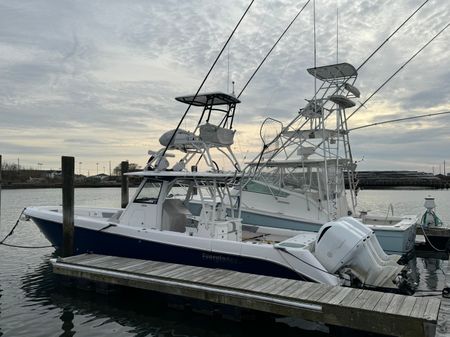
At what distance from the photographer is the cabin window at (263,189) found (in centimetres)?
1437

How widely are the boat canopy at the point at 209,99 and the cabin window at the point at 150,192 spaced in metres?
2.11

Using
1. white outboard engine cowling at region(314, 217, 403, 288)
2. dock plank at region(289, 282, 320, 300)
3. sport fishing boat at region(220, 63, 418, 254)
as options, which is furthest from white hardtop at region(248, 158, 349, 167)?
dock plank at region(289, 282, 320, 300)

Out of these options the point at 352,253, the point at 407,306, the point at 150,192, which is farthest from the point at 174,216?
the point at 407,306

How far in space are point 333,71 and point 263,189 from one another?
15.1 ft

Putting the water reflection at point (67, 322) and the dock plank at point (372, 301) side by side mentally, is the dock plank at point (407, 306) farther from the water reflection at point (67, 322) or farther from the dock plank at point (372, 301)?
the water reflection at point (67, 322)

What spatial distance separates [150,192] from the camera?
10.2 m

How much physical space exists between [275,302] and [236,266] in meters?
2.12

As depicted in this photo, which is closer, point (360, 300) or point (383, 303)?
point (383, 303)

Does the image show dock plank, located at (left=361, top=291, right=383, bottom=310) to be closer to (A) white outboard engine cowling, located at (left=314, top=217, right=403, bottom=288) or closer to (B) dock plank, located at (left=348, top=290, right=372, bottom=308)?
(B) dock plank, located at (left=348, top=290, right=372, bottom=308)

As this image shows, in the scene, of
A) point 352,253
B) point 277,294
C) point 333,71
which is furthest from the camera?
point 333,71

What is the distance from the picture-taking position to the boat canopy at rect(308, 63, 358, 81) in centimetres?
1252

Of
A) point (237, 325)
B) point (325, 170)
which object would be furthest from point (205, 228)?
point (325, 170)

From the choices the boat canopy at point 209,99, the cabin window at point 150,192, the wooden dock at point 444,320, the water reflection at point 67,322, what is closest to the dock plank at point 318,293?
the wooden dock at point 444,320

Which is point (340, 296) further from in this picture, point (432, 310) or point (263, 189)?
point (263, 189)
